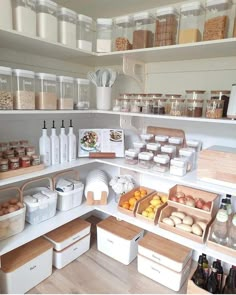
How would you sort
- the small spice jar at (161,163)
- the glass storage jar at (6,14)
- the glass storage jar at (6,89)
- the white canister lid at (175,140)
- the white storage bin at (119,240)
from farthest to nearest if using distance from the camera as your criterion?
the white storage bin at (119,240)
the white canister lid at (175,140)
the small spice jar at (161,163)
the glass storage jar at (6,89)
the glass storage jar at (6,14)

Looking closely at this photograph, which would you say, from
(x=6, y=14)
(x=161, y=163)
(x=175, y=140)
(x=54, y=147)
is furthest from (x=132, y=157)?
(x=6, y=14)

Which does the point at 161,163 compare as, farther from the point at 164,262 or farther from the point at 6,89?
the point at 6,89

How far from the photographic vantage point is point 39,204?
1.60 meters

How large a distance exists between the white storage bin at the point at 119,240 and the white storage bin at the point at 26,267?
0.46 metres

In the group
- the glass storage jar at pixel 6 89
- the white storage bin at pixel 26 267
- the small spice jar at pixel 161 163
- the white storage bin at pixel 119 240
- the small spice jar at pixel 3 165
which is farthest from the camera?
the white storage bin at pixel 119 240

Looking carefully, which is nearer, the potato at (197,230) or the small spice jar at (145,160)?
the potato at (197,230)

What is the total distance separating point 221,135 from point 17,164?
139 centimetres

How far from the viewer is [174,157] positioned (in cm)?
166

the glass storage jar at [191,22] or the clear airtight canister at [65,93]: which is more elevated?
the glass storage jar at [191,22]

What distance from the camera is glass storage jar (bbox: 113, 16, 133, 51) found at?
1584 millimetres

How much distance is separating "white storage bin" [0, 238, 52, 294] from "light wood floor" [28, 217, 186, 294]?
75mm

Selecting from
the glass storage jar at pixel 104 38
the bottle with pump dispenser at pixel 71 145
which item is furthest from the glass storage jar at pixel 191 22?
the bottle with pump dispenser at pixel 71 145

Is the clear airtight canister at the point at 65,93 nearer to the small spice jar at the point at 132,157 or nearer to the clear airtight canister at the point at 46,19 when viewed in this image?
the clear airtight canister at the point at 46,19

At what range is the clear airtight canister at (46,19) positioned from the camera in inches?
52.2
